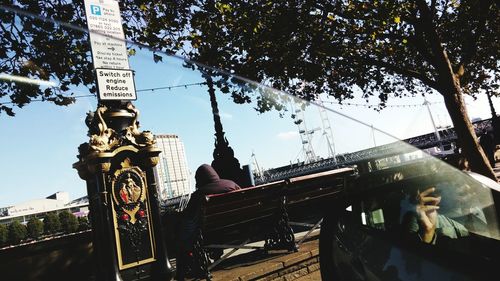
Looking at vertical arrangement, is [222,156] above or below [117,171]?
above

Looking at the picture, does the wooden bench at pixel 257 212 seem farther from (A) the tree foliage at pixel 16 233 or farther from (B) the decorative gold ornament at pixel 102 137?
(A) the tree foliage at pixel 16 233

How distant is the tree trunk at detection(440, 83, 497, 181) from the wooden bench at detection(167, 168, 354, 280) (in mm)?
4330

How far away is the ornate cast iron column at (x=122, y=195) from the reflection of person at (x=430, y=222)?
2938 mm

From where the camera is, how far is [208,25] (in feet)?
32.1

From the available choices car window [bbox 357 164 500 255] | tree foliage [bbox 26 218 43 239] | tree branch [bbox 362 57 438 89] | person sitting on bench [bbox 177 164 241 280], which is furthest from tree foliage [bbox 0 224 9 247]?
car window [bbox 357 164 500 255]

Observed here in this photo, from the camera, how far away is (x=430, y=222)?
2.13 meters

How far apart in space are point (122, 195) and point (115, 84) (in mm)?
1296

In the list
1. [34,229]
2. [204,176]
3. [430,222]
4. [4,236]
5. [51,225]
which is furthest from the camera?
[51,225]

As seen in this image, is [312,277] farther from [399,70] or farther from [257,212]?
[399,70]

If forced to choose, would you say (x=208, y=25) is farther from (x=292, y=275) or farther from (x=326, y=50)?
(x=292, y=275)

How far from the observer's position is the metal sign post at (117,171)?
12.4 ft

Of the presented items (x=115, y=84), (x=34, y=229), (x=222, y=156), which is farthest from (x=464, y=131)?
(x=34, y=229)

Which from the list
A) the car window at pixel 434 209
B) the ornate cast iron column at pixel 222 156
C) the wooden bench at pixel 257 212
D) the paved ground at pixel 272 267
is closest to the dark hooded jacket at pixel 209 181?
the wooden bench at pixel 257 212

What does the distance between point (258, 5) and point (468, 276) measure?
29.3 ft
